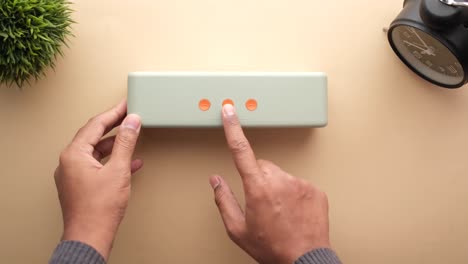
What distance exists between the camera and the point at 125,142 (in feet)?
1.96

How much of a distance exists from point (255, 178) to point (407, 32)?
1.14 ft

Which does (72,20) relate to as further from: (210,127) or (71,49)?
(210,127)

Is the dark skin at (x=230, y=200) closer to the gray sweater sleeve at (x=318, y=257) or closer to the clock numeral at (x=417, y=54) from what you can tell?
the gray sweater sleeve at (x=318, y=257)

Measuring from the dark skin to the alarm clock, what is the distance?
295 millimetres

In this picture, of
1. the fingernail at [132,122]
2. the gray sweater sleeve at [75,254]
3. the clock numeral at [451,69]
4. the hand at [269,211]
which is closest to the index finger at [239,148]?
the hand at [269,211]

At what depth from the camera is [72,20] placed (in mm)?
655

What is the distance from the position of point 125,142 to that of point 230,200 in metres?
0.19

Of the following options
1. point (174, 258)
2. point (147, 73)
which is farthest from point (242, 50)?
point (174, 258)

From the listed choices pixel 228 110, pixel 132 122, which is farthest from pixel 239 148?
pixel 132 122

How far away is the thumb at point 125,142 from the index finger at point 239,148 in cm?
14

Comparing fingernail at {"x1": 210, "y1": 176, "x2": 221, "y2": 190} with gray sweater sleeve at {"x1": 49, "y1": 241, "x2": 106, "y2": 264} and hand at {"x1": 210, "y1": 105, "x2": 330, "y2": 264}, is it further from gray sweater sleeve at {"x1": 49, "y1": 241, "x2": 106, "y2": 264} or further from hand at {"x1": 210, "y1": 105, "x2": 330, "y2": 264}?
gray sweater sleeve at {"x1": 49, "y1": 241, "x2": 106, "y2": 264}

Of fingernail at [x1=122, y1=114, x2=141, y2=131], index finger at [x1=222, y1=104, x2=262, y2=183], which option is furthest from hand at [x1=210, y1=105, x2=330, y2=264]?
fingernail at [x1=122, y1=114, x2=141, y2=131]

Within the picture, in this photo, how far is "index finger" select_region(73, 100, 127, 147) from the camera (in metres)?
0.62

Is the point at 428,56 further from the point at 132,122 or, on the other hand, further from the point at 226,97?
the point at 132,122
